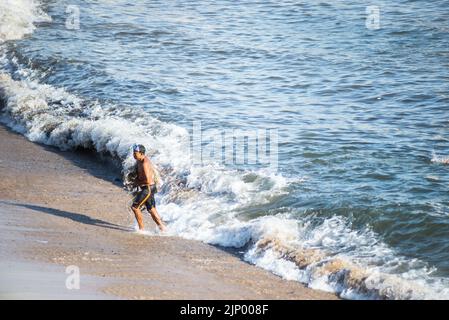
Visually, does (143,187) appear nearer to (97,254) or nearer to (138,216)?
(138,216)

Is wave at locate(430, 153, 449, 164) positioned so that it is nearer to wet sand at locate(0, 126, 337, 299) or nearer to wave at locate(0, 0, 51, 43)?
wet sand at locate(0, 126, 337, 299)

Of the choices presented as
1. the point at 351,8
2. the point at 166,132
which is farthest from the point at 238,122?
the point at 351,8

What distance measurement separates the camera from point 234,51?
74.9 ft

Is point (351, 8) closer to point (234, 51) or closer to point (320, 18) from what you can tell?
point (320, 18)

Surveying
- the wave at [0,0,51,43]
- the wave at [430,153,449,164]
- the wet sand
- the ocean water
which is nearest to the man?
the wet sand

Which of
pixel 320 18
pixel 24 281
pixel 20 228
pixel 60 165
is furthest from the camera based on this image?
pixel 320 18

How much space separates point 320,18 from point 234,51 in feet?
11.6

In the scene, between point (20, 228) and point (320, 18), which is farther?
point (320, 18)

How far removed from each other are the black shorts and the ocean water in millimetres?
627

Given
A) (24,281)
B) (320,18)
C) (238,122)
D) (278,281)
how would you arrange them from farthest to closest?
(320,18) → (238,122) → (278,281) → (24,281)

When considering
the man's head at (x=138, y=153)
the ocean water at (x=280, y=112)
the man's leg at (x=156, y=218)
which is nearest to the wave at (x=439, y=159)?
the ocean water at (x=280, y=112)

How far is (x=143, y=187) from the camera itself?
1226cm

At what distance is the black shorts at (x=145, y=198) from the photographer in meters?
12.2

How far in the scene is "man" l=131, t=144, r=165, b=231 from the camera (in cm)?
1220
